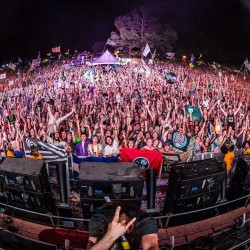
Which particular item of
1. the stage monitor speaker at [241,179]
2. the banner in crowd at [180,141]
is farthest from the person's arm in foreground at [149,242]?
the banner in crowd at [180,141]

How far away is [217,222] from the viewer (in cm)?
347

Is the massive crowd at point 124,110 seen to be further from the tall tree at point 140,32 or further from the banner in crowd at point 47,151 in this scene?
the tall tree at point 140,32

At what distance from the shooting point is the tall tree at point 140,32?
18391mm

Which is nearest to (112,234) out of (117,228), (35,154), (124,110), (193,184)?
(117,228)

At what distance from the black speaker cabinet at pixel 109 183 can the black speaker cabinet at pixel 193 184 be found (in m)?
0.46

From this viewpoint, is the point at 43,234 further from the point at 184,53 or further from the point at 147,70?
the point at 184,53

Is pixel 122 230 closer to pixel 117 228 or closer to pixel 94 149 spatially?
pixel 117 228

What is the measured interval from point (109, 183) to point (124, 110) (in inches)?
213

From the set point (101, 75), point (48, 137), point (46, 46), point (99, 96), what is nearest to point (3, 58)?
point (46, 46)

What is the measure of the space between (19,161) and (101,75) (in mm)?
10561

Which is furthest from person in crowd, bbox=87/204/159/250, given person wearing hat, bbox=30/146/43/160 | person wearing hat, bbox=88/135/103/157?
person wearing hat, bbox=88/135/103/157

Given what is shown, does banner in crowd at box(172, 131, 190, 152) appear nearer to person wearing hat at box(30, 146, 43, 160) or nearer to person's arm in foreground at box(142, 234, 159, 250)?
person wearing hat at box(30, 146, 43, 160)

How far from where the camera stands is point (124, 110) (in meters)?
8.38

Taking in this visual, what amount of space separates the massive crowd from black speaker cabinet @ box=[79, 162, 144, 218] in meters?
2.43
